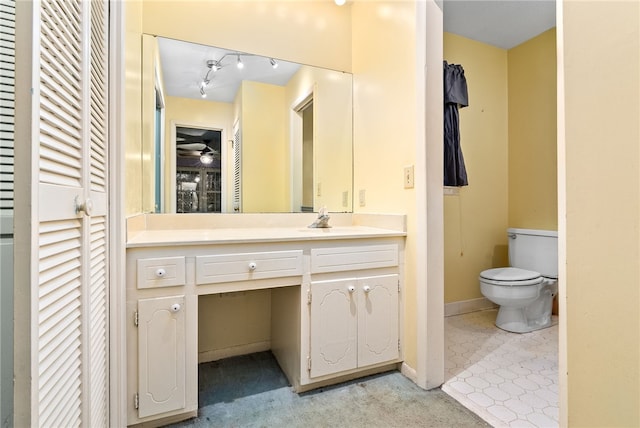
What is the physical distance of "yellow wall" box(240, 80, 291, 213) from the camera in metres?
2.02

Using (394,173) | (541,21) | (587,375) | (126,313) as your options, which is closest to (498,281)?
(394,173)

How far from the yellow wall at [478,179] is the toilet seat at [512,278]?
38cm

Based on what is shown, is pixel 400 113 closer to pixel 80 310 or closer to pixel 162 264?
pixel 162 264

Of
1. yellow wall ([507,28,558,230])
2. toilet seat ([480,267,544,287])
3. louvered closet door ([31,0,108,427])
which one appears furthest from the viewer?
yellow wall ([507,28,558,230])

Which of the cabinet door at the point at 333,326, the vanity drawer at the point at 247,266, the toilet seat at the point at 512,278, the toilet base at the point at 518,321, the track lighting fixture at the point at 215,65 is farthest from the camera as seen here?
the toilet base at the point at 518,321

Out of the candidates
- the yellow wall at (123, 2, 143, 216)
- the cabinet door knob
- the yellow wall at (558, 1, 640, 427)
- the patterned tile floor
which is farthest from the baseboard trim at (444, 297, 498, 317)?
the cabinet door knob

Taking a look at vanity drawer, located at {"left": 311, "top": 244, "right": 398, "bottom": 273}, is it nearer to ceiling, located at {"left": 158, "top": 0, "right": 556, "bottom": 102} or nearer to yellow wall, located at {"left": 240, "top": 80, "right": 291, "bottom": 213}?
yellow wall, located at {"left": 240, "top": 80, "right": 291, "bottom": 213}

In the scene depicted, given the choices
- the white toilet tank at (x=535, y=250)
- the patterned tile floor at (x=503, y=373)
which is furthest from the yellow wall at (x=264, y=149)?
the white toilet tank at (x=535, y=250)

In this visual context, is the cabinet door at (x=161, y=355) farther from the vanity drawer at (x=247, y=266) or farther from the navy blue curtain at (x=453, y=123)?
the navy blue curtain at (x=453, y=123)

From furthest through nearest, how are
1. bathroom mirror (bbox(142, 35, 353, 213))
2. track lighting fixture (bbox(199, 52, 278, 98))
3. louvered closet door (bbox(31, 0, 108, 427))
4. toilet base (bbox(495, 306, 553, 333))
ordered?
toilet base (bbox(495, 306, 553, 333))
track lighting fixture (bbox(199, 52, 278, 98))
bathroom mirror (bbox(142, 35, 353, 213))
louvered closet door (bbox(31, 0, 108, 427))

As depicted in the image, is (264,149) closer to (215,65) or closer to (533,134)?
(215,65)

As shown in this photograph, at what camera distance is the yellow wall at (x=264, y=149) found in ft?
6.64

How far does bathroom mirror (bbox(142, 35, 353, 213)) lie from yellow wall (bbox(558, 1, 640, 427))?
1.56 m

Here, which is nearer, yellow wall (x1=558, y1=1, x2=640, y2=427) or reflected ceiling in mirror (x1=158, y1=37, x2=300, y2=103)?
yellow wall (x1=558, y1=1, x2=640, y2=427)
